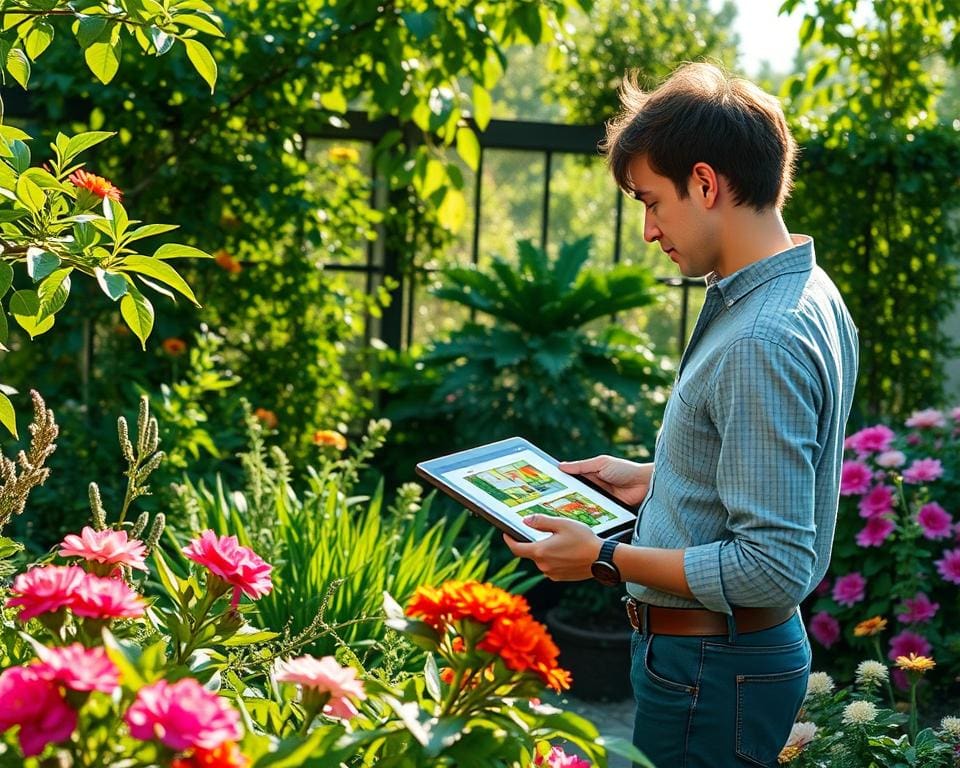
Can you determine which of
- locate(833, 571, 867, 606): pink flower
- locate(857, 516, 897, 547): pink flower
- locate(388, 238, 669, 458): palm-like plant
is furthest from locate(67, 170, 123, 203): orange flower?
locate(388, 238, 669, 458): palm-like plant

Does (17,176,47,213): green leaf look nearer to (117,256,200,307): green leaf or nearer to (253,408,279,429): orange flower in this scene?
(117,256,200,307): green leaf

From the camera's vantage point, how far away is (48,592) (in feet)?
4.17

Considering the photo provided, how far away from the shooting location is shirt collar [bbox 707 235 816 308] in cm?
188

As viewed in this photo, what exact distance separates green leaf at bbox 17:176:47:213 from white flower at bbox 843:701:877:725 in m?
1.95

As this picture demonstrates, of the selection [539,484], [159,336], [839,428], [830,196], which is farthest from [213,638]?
[830,196]

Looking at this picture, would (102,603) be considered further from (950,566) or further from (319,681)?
(950,566)

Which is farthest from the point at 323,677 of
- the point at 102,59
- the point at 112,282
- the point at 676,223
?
the point at 102,59

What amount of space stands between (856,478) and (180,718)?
11.3 ft

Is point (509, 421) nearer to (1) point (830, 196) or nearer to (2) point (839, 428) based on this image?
(1) point (830, 196)

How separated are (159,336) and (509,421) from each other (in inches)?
57.3

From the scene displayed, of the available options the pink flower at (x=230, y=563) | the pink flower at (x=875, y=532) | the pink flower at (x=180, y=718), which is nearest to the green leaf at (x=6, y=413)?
the pink flower at (x=230, y=563)

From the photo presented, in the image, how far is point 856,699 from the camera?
3.03 m

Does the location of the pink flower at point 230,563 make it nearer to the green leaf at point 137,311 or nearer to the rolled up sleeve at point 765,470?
the green leaf at point 137,311

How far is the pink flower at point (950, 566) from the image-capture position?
3.82 metres
